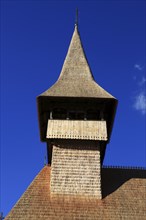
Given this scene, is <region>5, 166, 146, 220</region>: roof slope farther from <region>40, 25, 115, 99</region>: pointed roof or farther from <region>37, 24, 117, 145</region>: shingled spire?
<region>40, 25, 115, 99</region>: pointed roof

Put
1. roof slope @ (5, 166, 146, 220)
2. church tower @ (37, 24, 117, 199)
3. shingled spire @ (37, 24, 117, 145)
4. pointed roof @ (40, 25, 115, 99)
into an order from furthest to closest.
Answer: pointed roof @ (40, 25, 115, 99)
shingled spire @ (37, 24, 117, 145)
church tower @ (37, 24, 117, 199)
roof slope @ (5, 166, 146, 220)

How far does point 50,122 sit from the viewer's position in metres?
21.8

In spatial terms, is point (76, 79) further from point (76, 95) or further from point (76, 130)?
point (76, 130)

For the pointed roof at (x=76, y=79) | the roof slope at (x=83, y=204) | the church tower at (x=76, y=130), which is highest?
the pointed roof at (x=76, y=79)

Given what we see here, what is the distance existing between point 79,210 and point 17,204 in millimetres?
2855

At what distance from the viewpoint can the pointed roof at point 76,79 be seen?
876 inches

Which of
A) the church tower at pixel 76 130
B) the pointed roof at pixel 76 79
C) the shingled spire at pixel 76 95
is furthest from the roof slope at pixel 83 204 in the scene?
the pointed roof at pixel 76 79

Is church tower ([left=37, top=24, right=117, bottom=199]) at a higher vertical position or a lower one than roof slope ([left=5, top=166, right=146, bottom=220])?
higher

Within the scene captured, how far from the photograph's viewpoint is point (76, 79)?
24.2m

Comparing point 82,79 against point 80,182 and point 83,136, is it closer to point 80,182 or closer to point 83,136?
point 83,136

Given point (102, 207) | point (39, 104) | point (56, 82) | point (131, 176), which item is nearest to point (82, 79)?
point (56, 82)

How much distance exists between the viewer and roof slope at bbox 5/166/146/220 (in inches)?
724

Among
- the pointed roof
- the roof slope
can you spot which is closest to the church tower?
the pointed roof

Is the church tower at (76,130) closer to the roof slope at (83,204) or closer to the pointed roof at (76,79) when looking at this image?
the pointed roof at (76,79)
